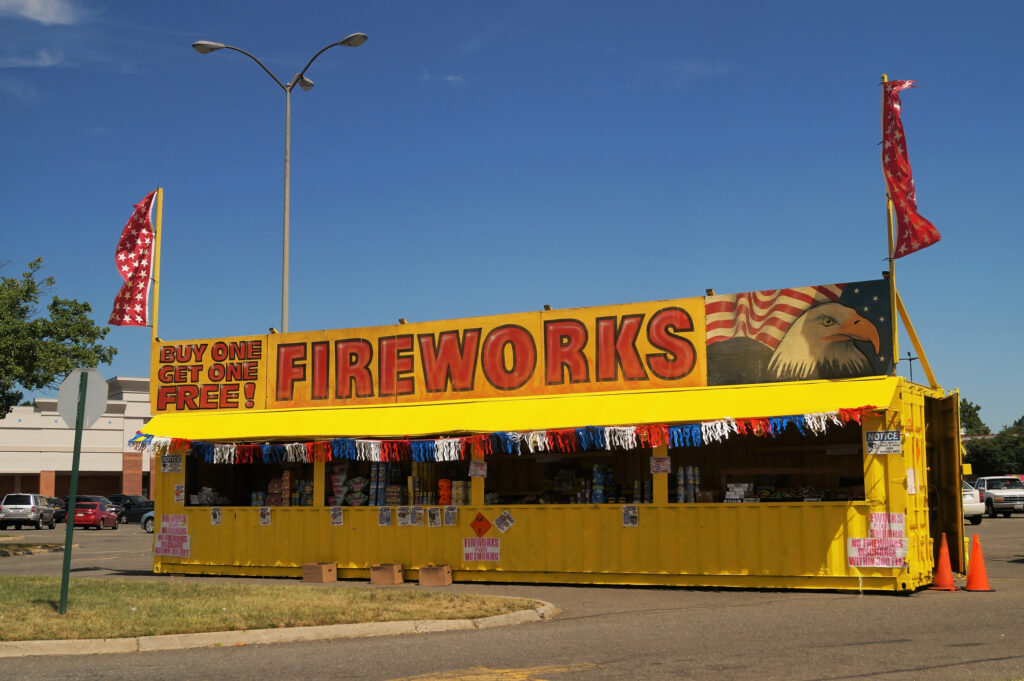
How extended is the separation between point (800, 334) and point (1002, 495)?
109 ft

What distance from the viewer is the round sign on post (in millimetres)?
12484

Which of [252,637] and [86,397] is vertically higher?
[86,397]

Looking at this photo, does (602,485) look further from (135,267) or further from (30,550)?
(30,550)

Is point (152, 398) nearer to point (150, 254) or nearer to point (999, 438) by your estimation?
point (150, 254)

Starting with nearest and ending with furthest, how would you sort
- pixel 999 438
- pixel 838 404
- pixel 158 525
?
pixel 838 404, pixel 158 525, pixel 999 438

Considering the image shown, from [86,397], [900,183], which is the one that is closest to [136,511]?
[86,397]

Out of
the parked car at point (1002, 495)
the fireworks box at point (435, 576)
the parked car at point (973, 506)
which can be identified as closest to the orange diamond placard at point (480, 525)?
the fireworks box at point (435, 576)

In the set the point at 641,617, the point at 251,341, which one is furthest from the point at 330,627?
the point at 251,341

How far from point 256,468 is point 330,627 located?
40.6 feet

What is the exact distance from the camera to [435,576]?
1836 cm

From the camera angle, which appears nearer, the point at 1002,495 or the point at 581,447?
the point at 581,447

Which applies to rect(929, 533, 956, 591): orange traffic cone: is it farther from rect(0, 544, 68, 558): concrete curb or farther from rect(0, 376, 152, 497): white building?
rect(0, 376, 152, 497): white building

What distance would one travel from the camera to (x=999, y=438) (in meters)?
86.8

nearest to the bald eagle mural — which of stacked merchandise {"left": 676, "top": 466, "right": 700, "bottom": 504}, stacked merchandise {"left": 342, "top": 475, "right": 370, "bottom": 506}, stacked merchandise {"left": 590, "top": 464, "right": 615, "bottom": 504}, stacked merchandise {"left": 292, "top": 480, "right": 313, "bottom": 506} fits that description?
stacked merchandise {"left": 676, "top": 466, "right": 700, "bottom": 504}
